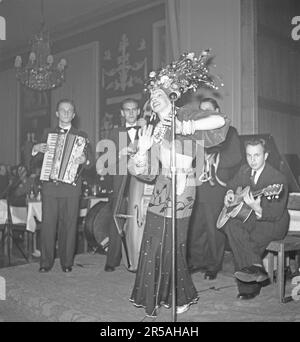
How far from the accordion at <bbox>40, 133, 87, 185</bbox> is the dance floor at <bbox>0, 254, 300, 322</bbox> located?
869 mm

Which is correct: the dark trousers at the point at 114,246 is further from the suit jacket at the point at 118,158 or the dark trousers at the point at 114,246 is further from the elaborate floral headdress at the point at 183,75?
the elaborate floral headdress at the point at 183,75

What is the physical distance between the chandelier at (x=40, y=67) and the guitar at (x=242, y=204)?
435 centimetres

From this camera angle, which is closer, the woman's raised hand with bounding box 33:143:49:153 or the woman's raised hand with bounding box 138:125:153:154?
the woman's raised hand with bounding box 138:125:153:154

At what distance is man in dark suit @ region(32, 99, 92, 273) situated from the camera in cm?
399

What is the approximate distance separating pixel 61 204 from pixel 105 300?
109 cm

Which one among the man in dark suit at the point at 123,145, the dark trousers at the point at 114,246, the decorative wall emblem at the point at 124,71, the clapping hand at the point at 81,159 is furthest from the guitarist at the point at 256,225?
the decorative wall emblem at the point at 124,71

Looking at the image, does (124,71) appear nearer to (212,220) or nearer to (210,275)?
(212,220)

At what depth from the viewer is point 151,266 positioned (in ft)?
8.98

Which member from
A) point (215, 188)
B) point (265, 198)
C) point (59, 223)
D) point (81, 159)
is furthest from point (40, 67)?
point (265, 198)

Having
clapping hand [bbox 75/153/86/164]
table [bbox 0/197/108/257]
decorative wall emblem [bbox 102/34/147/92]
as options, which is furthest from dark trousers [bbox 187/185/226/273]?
decorative wall emblem [bbox 102/34/147/92]

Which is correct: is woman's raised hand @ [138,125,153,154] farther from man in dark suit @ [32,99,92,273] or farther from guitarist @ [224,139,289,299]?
man in dark suit @ [32,99,92,273]

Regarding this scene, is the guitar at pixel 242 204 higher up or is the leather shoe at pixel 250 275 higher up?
the guitar at pixel 242 204

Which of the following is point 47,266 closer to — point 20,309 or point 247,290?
point 20,309

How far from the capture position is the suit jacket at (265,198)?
333cm
